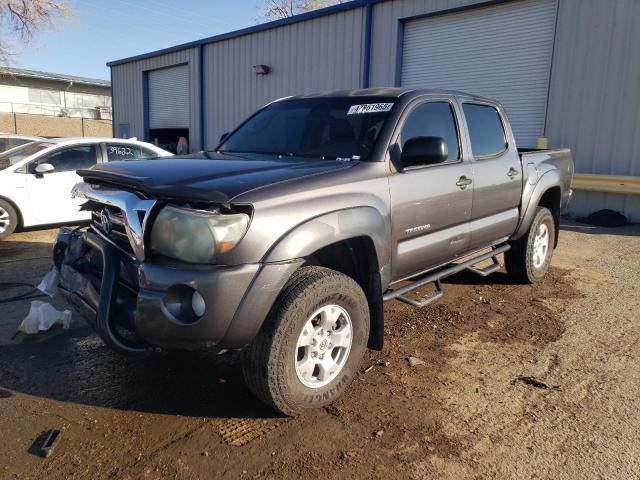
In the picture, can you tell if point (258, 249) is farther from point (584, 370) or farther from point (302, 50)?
point (302, 50)

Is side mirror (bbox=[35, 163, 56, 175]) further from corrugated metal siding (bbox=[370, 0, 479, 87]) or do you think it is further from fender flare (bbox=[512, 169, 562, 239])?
corrugated metal siding (bbox=[370, 0, 479, 87])

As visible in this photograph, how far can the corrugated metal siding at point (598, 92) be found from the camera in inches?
404

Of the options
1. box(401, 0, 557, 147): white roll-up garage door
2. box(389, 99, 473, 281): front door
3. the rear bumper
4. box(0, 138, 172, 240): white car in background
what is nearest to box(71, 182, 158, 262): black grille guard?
the rear bumper

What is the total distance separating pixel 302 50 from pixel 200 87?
519cm

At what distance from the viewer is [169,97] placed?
69.6 feet

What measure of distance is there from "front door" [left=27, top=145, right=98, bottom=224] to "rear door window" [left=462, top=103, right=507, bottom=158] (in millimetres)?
5657

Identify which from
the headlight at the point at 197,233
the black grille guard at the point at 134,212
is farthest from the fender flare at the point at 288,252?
the black grille guard at the point at 134,212

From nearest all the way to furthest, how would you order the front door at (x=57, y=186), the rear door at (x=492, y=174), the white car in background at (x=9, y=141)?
1. the rear door at (x=492, y=174)
2. the front door at (x=57, y=186)
3. the white car in background at (x=9, y=141)

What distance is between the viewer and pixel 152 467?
99.3 inches

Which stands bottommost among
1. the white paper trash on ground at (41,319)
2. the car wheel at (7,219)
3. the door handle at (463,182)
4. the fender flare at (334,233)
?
the white paper trash on ground at (41,319)

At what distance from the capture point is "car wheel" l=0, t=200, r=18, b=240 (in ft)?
24.4

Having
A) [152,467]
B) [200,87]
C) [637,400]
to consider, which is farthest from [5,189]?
[200,87]

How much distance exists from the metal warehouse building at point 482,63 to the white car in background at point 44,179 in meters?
8.21

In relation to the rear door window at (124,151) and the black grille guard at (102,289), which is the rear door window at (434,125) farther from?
the rear door window at (124,151)
